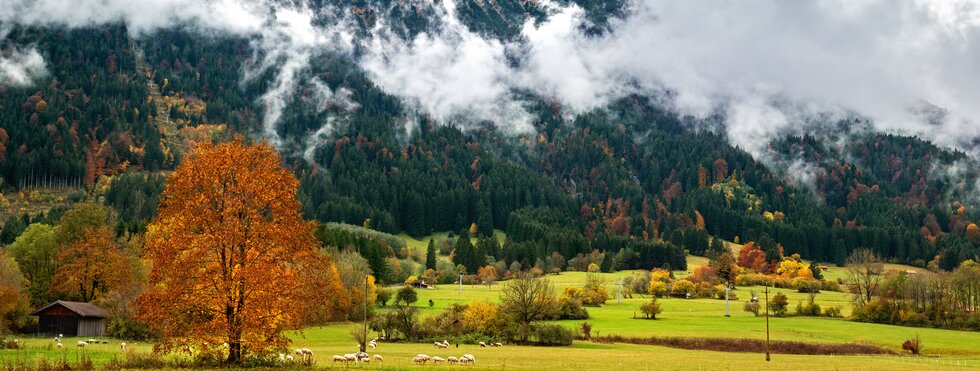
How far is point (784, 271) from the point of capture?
190 metres

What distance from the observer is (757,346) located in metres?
78.8

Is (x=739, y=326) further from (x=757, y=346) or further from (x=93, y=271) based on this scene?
(x=93, y=271)

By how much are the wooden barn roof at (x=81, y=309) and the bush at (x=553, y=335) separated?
150 feet

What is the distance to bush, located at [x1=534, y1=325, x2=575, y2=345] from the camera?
7938cm

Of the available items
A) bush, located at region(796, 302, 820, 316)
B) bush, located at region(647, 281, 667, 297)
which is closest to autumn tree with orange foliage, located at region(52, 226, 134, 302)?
bush, located at region(796, 302, 820, 316)

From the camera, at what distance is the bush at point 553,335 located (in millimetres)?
79375

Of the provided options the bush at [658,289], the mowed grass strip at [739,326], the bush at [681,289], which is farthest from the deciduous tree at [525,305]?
the bush at [681,289]

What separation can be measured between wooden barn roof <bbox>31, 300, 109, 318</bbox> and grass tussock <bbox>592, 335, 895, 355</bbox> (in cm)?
5364

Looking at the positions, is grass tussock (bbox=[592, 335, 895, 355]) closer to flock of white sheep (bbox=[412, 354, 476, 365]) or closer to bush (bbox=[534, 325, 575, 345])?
bush (bbox=[534, 325, 575, 345])

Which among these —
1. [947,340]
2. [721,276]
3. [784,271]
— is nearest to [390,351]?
[947,340]

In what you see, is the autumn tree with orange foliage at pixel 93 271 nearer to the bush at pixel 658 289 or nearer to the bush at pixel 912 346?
the bush at pixel 912 346

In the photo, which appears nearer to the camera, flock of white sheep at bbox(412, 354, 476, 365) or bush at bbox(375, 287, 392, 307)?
flock of white sheep at bbox(412, 354, 476, 365)

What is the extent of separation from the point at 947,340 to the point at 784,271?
107573 millimetres

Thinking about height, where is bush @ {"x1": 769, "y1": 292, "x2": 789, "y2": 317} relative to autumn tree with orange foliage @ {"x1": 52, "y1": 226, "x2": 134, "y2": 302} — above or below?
below
